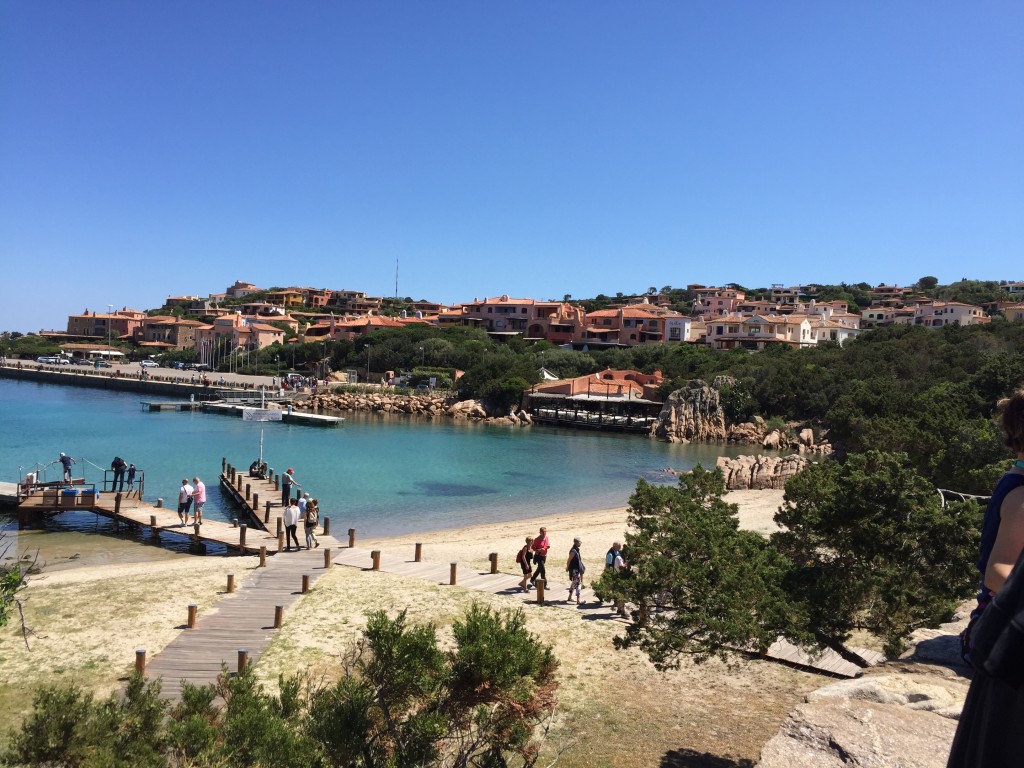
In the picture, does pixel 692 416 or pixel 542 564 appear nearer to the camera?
pixel 542 564

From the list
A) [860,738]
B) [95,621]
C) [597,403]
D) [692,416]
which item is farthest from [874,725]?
[597,403]

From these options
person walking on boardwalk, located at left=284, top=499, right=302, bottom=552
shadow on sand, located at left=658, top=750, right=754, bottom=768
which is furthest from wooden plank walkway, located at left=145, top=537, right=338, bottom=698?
shadow on sand, located at left=658, top=750, right=754, bottom=768

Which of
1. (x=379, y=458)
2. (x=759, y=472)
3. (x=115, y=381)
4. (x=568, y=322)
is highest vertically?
(x=568, y=322)

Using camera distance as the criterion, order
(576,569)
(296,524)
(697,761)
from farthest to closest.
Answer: (296,524)
(576,569)
(697,761)

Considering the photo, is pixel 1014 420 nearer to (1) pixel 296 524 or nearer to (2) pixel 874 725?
(2) pixel 874 725

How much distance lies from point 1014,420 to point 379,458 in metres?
39.5

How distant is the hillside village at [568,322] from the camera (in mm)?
88812

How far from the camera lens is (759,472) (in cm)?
3631

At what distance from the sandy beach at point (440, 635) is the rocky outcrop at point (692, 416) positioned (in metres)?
39.9

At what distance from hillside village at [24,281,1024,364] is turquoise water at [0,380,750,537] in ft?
117

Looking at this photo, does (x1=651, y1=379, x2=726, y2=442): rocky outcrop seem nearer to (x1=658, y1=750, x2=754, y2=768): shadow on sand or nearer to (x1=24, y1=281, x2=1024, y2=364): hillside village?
(x1=24, y1=281, x2=1024, y2=364): hillside village

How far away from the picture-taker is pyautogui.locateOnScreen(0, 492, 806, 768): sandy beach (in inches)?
364

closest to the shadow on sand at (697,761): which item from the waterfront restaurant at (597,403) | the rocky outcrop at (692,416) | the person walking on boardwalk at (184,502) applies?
the person walking on boardwalk at (184,502)

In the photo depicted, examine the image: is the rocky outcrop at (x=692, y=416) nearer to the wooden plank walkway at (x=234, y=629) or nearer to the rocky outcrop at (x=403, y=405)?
the rocky outcrop at (x=403, y=405)
